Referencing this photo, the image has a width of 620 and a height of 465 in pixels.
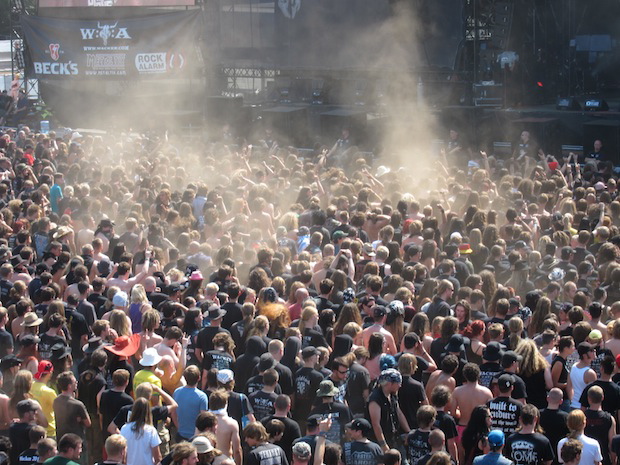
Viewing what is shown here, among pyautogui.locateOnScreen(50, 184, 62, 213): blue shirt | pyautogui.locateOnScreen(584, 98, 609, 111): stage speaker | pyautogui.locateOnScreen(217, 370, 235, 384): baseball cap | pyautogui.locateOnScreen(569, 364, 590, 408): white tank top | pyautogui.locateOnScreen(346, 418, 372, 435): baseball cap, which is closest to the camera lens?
pyautogui.locateOnScreen(346, 418, 372, 435): baseball cap

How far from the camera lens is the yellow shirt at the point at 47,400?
6738mm

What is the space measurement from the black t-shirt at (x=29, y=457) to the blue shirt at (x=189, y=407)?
1175 mm

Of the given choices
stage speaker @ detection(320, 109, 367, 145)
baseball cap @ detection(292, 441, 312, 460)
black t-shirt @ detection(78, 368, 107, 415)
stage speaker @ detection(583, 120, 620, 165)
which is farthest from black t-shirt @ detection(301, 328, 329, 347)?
stage speaker @ detection(320, 109, 367, 145)

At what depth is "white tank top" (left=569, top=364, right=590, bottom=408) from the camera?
6852mm

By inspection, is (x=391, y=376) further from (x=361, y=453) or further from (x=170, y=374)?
(x=170, y=374)

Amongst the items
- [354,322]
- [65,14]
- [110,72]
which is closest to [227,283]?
[354,322]

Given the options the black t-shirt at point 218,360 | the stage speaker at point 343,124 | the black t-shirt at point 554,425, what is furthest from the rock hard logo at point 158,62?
the black t-shirt at point 554,425

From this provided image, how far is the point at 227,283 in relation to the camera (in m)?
8.98

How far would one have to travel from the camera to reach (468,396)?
6637 millimetres

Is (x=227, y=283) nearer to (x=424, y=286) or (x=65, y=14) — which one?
(x=424, y=286)

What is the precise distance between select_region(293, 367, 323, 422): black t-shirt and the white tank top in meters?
1.91

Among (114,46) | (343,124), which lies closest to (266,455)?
(343,124)

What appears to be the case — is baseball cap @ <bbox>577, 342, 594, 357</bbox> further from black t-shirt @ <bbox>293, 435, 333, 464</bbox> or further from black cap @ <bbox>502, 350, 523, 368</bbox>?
black t-shirt @ <bbox>293, 435, 333, 464</bbox>

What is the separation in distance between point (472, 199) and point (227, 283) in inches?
164
